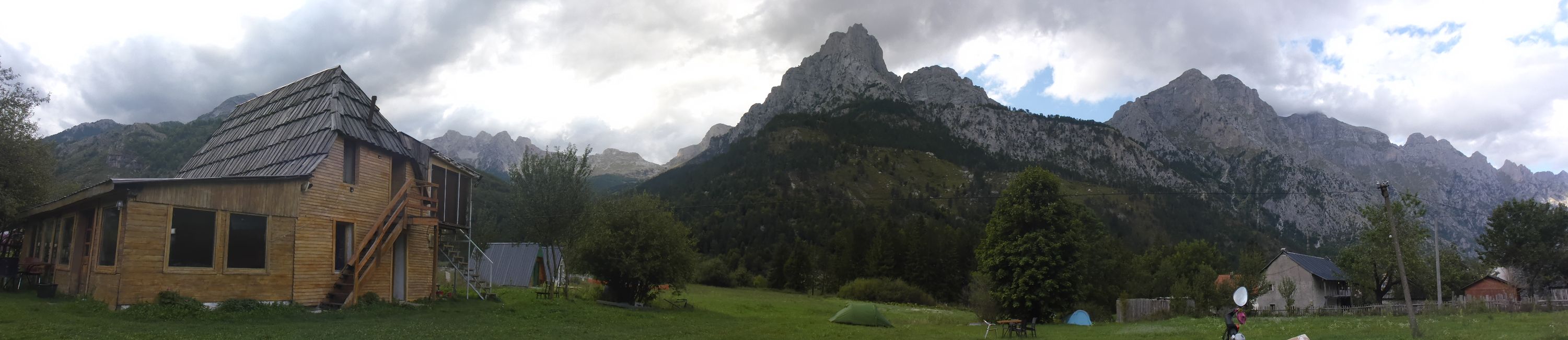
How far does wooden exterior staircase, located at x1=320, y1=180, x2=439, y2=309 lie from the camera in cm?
2428

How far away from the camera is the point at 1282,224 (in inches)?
7082

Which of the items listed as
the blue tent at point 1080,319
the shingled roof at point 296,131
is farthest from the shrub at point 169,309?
the blue tent at point 1080,319

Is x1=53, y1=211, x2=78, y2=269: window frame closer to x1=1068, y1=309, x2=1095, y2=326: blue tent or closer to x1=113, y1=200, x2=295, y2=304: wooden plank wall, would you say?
x1=113, y1=200, x2=295, y2=304: wooden plank wall

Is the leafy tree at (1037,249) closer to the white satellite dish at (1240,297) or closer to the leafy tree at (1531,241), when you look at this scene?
the white satellite dish at (1240,297)

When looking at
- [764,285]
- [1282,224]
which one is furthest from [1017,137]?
[764,285]

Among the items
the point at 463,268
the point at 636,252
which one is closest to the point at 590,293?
the point at 636,252

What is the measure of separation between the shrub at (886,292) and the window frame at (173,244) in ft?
187

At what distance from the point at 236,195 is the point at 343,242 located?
376 cm

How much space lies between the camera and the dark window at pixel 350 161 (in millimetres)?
25062

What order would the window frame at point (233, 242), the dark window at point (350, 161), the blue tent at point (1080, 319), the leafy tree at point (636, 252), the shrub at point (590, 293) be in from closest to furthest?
the window frame at point (233, 242) < the dark window at point (350, 161) < the leafy tree at point (636, 252) < the shrub at point (590, 293) < the blue tent at point (1080, 319)

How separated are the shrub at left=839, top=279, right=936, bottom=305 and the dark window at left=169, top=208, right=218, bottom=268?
188 feet

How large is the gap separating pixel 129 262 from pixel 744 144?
15706 centimetres

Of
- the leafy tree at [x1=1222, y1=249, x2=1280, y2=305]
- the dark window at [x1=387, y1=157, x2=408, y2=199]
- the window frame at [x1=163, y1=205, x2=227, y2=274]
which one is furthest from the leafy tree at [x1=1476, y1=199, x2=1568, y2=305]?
the window frame at [x1=163, y1=205, x2=227, y2=274]

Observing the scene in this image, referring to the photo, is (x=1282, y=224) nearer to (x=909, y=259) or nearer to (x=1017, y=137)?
(x=1017, y=137)
